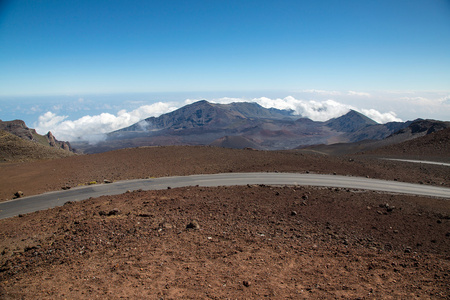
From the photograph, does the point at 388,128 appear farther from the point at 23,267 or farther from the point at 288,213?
the point at 23,267

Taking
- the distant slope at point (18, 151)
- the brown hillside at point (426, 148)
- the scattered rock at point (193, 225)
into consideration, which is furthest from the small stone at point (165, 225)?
the brown hillside at point (426, 148)

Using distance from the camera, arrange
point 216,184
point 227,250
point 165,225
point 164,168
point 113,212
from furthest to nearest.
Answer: point 164,168 < point 216,184 < point 113,212 < point 165,225 < point 227,250

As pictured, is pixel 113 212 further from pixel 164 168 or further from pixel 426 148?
pixel 426 148

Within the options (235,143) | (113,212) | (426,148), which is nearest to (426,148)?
(426,148)

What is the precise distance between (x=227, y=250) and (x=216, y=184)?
38.1 feet

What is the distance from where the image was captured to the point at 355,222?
39.4ft

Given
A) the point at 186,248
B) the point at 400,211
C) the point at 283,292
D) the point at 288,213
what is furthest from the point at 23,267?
the point at 400,211

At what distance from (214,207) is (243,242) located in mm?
3987

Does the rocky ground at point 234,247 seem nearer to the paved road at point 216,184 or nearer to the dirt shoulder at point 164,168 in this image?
the paved road at point 216,184

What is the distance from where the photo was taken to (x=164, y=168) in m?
26.7

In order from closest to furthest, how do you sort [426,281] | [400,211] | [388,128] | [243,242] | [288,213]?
[426,281] → [243,242] → [288,213] → [400,211] → [388,128]

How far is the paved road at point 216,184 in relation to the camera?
16.6 meters

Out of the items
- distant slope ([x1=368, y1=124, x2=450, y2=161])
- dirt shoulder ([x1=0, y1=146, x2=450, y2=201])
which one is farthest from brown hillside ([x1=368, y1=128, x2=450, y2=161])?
dirt shoulder ([x1=0, y1=146, x2=450, y2=201])

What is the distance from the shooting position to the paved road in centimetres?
1659
